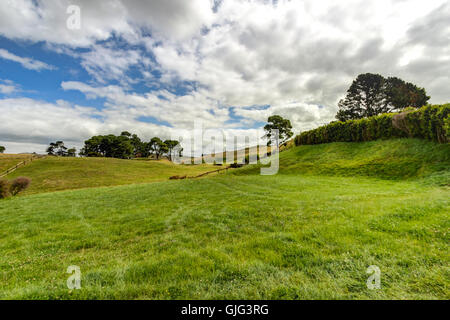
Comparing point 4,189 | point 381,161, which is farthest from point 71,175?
point 381,161

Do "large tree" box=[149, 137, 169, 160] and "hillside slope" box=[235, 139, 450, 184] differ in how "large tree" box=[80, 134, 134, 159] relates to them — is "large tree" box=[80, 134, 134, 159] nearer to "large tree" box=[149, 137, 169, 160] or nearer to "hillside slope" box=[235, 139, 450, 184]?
"large tree" box=[149, 137, 169, 160]

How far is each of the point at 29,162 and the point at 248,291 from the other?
77.8m

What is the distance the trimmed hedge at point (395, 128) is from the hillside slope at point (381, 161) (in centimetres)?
110

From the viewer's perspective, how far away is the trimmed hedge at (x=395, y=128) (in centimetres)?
2005

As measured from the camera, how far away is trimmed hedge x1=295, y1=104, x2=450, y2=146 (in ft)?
65.8

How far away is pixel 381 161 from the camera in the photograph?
2227cm

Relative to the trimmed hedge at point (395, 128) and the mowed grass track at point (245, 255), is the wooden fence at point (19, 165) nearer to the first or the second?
the mowed grass track at point (245, 255)

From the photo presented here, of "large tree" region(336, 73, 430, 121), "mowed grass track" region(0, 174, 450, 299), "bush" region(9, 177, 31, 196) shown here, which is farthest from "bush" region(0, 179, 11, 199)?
"large tree" region(336, 73, 430, 121)

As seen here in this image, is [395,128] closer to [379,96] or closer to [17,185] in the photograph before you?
[379,96]

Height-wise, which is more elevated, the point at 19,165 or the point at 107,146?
the point at 107,146

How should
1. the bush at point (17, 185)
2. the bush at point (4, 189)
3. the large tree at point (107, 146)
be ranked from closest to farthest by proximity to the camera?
the bush at point (4, 189) → the bush at point (17, 185) → the large tree at point (107, 146)

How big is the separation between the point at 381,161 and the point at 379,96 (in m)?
43.8

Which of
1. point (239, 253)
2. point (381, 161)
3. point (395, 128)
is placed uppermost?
point (395, 128)

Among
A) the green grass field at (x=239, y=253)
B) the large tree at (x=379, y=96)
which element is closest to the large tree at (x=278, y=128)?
the large tree at (x=379, y=96)
